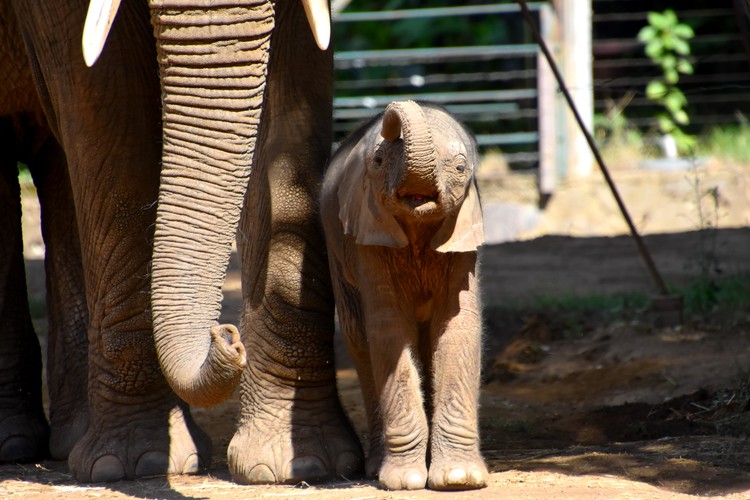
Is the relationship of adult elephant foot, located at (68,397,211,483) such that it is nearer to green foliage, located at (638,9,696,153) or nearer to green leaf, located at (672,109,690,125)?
green leaf, located at (672,109,690,125)

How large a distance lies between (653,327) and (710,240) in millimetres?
3488

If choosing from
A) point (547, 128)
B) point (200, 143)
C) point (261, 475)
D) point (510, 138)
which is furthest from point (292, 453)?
point (510, 138)

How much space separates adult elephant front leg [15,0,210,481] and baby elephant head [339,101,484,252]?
95 cm

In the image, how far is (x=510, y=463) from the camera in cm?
523

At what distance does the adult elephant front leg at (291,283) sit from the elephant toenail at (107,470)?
0.51 m

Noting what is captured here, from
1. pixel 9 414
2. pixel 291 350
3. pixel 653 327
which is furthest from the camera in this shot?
pixel 653 327

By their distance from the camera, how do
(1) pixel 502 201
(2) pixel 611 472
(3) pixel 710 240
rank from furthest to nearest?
(1) pixel 502 201 → (3) pixel 710 240 → (2) pixel 611 472

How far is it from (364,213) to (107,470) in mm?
1682

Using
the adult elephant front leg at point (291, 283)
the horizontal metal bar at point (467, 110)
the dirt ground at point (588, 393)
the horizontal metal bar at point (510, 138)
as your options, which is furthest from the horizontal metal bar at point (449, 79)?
the adult elephant front leg at point (291, 283)

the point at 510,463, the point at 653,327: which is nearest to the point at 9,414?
the point at 510,463

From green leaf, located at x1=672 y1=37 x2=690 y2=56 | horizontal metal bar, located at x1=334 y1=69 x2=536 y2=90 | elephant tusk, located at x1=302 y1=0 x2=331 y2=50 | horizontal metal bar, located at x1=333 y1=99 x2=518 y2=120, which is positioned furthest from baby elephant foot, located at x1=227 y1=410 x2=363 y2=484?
green leaf, located at x1=672 y1=37 x2=690 y2=56

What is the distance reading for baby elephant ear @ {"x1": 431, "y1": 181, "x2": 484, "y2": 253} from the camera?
4.50 m

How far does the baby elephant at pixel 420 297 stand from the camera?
4449mm

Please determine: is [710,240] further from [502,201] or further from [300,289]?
[300,289]
